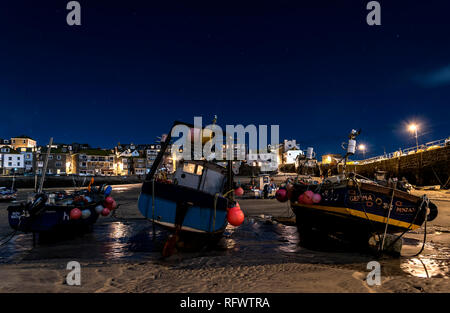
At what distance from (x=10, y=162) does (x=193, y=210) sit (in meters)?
99.9

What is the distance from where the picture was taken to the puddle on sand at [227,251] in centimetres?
627

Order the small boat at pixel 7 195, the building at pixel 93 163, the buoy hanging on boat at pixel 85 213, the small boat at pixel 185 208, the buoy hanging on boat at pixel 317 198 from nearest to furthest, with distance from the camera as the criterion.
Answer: the small boat at pixel 185 208
the buoy hanging on boat at pixel 317 198
the buoy hanging on boat at pixel 85 213
the small boat at pixel 7 195
the building at pixel 93 163

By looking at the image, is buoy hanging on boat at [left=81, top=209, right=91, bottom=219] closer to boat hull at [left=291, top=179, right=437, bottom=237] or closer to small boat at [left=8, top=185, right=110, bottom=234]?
small boat at [left=8, top=185, right=110, bottom=234]

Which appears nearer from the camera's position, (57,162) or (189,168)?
(189,168)

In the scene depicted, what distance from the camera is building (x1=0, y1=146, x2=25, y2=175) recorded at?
79.1 meters

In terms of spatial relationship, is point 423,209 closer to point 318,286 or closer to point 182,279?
point 318,286

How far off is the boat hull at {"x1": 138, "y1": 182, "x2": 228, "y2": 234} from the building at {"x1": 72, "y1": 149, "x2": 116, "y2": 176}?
7844 cm

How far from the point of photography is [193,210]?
7680 mm

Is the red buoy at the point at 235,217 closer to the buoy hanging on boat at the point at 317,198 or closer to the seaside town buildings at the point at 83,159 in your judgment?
the buoy hanging on boat at the point at 317,198

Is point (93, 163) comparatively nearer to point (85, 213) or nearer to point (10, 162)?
point (10, 162)

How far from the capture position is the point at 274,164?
84.4 m

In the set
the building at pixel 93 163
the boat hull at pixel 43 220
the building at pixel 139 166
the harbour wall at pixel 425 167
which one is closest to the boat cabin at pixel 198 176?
the boat hull at pixel 43 220

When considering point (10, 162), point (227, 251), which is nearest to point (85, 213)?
point (227, 251)

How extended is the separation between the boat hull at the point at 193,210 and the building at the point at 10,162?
314 feet
